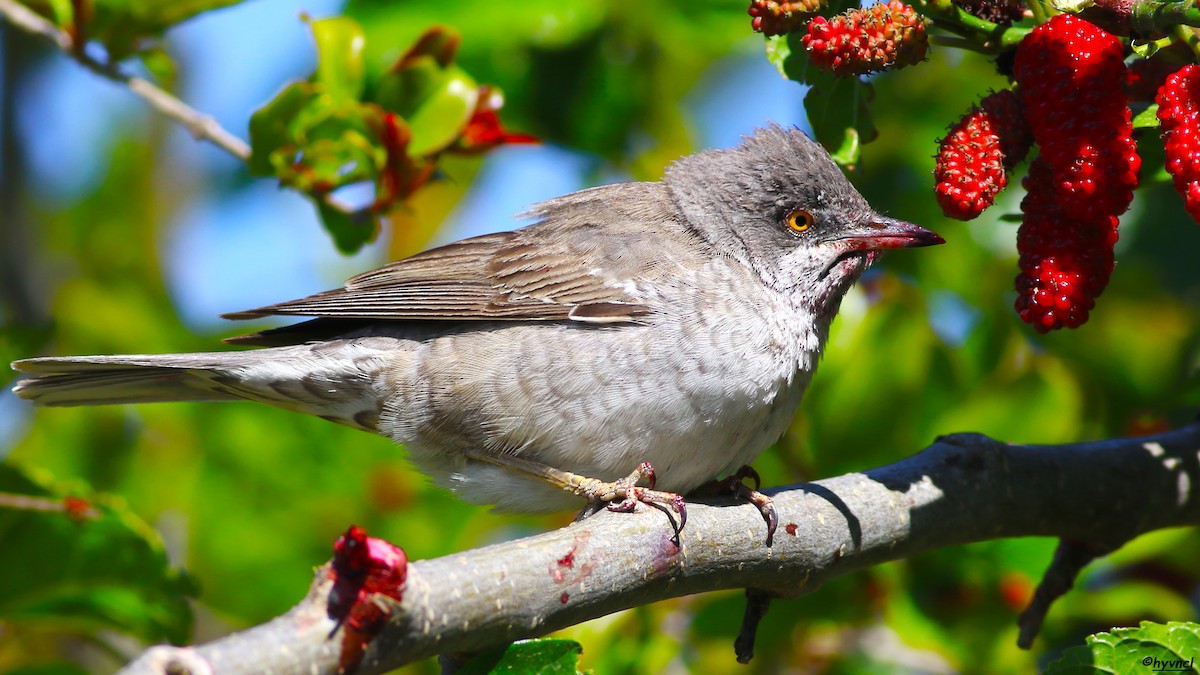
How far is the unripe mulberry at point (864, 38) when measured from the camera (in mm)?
2311

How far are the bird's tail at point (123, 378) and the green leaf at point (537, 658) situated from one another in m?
1.92

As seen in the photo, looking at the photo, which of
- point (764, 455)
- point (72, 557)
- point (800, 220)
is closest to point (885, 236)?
point (800, 220)

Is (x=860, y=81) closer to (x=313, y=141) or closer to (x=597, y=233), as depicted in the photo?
(x=597, y=233)

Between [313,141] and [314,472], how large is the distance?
3.81 feet

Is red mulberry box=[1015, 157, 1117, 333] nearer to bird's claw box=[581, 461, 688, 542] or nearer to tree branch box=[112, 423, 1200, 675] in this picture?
tree branch box=[112, 423, 1200, 675]

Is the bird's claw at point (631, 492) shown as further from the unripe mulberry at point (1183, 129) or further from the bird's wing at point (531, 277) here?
the unripe mulberry at point (1183, 129)

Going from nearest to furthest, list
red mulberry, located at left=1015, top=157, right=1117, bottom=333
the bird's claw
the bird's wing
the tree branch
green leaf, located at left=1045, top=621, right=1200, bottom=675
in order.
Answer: the tree branch → green leaf, located at left=1045, top=621, right=1200, bottom=675 → red mulberry, located at left=1015, top=157, right=1117, bottom=333 → the bird's claw → the bird's wing

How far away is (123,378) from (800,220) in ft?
7.67

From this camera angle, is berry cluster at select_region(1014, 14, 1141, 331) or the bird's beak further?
the bird's beak

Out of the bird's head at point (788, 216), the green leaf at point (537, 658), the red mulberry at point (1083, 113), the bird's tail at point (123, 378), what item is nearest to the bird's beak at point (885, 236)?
the bird's head at point (788, 216)

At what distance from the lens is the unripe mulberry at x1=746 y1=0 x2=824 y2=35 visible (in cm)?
239

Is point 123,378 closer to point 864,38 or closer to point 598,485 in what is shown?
point 598,485

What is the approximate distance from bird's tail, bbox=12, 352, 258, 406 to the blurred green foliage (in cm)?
25

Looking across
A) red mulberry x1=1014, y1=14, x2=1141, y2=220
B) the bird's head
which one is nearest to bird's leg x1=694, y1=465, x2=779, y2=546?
the bird's head
